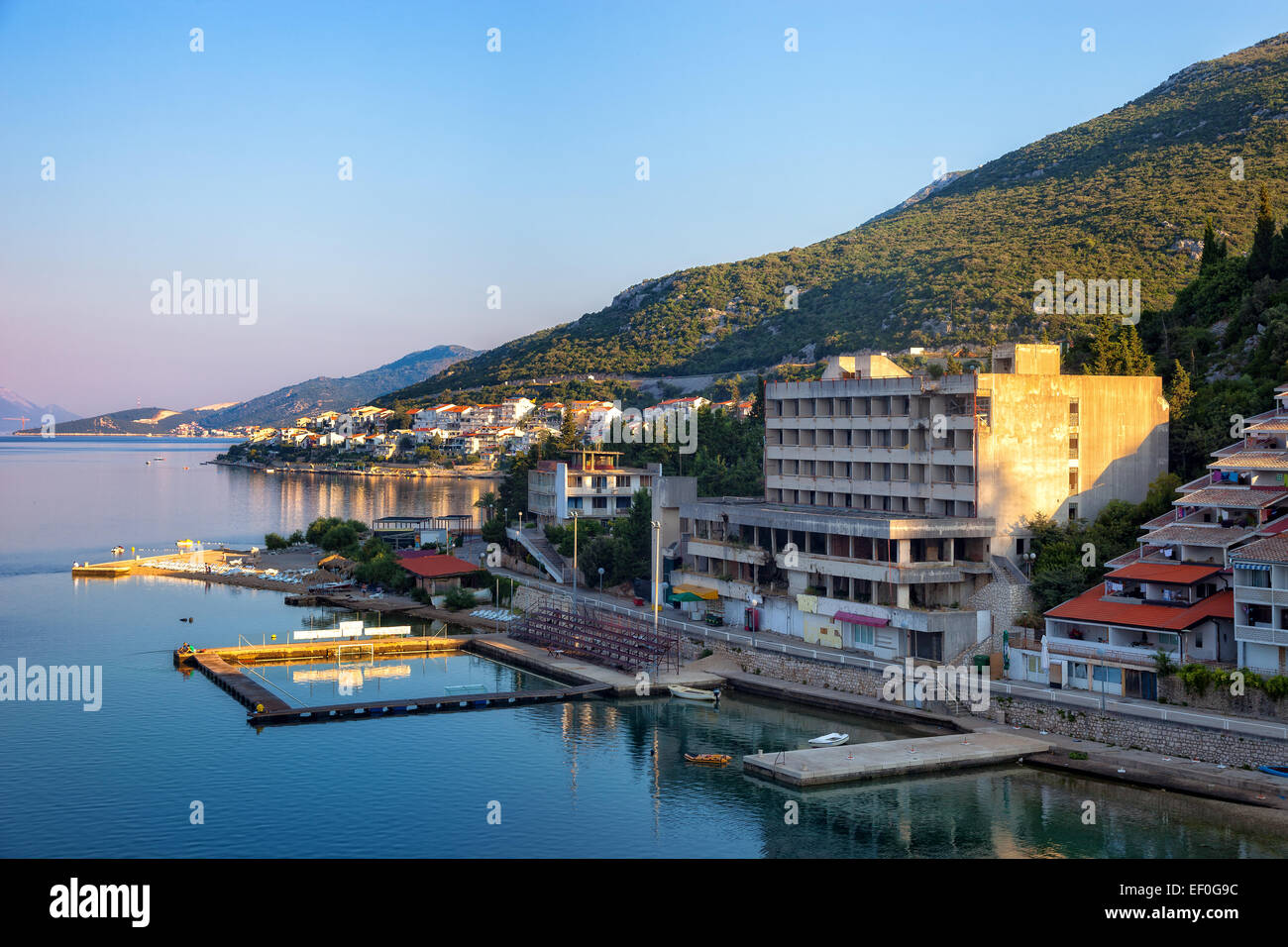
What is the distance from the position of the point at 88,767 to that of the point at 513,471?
51.5 meters

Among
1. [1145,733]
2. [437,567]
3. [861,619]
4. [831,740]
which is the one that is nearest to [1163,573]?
[1145,733]

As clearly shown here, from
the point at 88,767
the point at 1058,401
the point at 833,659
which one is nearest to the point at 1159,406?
the point at 1058,401

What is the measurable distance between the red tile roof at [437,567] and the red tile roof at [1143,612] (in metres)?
36.4

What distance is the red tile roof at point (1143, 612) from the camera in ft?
113

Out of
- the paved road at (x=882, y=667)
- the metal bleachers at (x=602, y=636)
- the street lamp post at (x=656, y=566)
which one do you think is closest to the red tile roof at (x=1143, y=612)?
the paved road at (x=882, y=667)

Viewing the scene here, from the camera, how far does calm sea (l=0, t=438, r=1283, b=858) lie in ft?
91.9

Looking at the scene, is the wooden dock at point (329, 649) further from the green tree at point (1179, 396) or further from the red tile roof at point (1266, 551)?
the green tree at point (1179, 396)

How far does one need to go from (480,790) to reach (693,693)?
12252 mm

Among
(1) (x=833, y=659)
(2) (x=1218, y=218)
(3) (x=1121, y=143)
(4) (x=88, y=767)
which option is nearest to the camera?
(4) (x=88, y=767)

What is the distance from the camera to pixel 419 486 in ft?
552

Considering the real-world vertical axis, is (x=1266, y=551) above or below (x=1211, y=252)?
below

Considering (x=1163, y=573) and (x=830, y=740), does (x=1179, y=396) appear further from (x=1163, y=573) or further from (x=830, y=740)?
(x=830, y=740)

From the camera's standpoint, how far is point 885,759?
109 ft
